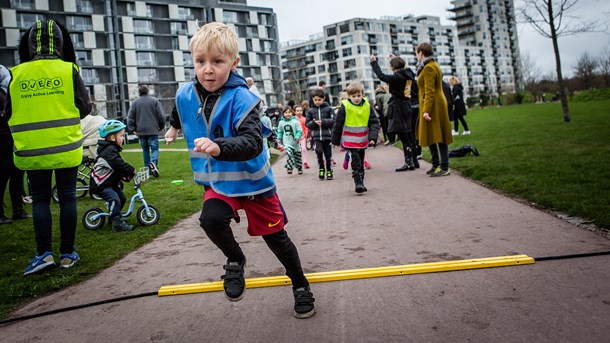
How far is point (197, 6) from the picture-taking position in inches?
3396

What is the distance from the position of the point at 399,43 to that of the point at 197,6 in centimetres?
6618

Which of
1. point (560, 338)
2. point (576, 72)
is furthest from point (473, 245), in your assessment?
point (576, 72)

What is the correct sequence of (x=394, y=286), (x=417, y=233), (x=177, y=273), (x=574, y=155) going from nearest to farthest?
(x=394, y=286)
(x=177, y=273)
(x=417, y=233)
(x=574, y=155)

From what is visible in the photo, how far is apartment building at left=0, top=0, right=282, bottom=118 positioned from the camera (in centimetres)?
7044

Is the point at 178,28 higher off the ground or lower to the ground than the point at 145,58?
higher

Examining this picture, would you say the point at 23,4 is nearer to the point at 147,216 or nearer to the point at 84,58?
the point at 84,58

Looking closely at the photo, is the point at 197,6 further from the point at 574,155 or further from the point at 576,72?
the point at 574,155

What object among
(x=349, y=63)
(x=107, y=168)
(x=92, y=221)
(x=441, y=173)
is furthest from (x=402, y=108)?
(x=349, y=63)

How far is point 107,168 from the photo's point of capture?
661cm

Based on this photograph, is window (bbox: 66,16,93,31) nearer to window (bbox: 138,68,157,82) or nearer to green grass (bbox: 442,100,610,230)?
window (bbox: 138,68,157,82)

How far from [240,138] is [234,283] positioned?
3.07 feet

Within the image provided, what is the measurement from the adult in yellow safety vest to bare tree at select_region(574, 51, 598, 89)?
77939 millimetres

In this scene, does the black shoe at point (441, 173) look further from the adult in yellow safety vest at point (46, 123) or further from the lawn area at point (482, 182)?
the adult in yellow safety vest at point (46, 123)

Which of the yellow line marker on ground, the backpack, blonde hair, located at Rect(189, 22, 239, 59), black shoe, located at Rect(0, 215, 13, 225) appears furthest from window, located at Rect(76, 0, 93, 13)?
blonde hair, located at Rect(189, 22, 239, 59)
